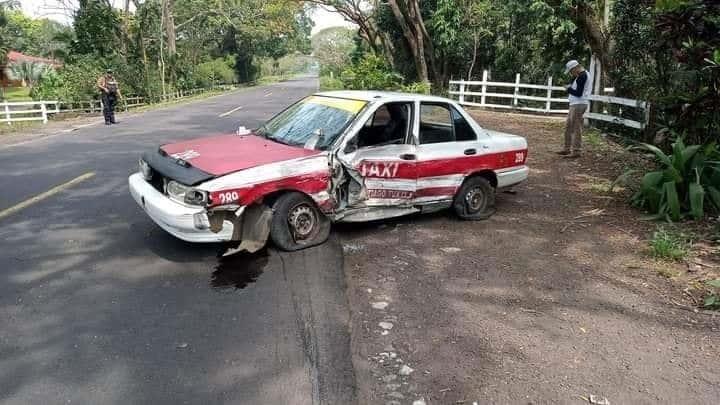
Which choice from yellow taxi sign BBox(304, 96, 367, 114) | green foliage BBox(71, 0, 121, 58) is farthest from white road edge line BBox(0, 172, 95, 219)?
green foliage BBox(71, 0, 121, 58)

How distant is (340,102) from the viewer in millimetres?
6148

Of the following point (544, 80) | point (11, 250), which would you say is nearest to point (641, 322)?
point (11, 250)

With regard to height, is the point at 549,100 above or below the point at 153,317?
above

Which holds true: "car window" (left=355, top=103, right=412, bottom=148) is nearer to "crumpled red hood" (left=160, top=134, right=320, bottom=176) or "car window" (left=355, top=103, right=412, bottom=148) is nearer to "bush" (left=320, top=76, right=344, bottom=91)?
"crumpled red hood" (left=160, top=134, right=320, bottom=176)

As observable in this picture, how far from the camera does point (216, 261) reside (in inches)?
200

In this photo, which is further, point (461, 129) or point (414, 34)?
point (414, 34)

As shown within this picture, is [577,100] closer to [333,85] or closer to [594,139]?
[594,139]

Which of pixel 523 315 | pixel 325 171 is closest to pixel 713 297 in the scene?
pixel 523 315

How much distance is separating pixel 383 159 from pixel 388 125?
538mm

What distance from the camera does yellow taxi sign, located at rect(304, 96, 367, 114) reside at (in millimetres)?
5871

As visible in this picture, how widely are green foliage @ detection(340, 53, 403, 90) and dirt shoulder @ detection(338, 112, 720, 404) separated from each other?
17177mm

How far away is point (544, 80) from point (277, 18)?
22.1m

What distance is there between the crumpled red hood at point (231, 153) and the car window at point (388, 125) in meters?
0.79

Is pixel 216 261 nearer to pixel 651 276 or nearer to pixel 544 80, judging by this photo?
pixel 651 276
